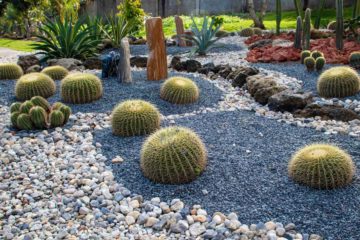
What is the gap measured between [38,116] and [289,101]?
351 cm

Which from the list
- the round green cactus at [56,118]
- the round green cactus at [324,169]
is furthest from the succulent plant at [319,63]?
the round green cactus at [56,118]

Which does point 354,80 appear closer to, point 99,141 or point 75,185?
point 99,141

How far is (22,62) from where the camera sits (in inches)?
389

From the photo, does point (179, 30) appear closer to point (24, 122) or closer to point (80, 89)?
point (80, 89)

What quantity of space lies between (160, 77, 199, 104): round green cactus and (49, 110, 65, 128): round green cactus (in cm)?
172

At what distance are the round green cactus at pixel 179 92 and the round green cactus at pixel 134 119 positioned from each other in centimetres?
127

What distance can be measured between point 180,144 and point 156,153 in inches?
9.5

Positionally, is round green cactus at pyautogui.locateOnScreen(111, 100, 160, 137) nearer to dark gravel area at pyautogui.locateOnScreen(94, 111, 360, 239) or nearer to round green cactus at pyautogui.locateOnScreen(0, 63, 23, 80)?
dark gravel area at pyautogui.locateOnScreen(94, 111, 360, 239)

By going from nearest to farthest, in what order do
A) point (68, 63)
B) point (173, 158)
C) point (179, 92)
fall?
point (173, 158), point (179, 92), point (68, 63)

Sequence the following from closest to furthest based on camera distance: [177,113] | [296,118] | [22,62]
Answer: [296,118] < [177,113] < [22,62]

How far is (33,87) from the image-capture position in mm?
7102

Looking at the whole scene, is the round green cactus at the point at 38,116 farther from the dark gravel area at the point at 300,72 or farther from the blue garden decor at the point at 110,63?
the dark gravel area at the point at 300,72

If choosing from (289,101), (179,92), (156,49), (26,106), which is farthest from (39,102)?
(289,101)

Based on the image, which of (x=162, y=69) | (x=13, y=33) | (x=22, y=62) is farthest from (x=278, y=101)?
(x=13, y=33)
